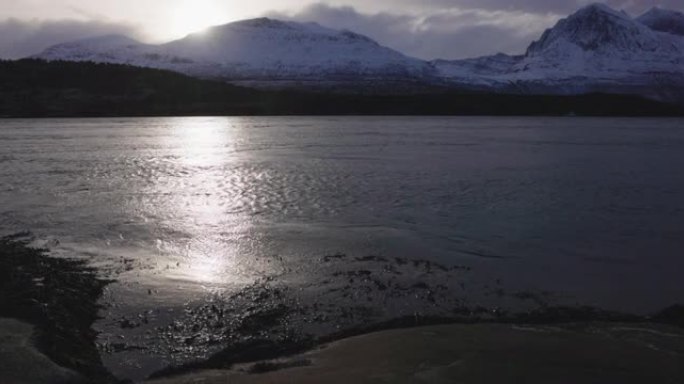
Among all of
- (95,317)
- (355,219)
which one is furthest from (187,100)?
(95,317)

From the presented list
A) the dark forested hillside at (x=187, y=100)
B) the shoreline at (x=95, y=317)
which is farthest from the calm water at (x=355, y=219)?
the dark forested hillside at (x=187, y=100)

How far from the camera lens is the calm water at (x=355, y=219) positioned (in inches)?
451

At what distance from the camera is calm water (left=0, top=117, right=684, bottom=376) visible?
37.6 ft

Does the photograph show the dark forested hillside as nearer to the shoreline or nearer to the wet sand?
the shoreline

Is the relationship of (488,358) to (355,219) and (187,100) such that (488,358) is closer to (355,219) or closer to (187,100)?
(355,219)

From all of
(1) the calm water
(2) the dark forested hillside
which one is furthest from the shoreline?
(2) the dark forested hillside

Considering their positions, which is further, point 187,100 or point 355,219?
point 187,100

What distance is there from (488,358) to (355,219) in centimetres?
897

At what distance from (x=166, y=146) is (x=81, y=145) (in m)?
5.09

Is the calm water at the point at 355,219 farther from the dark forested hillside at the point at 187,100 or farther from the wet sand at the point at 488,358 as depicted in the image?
the dark forested hillside at the point at 187,100

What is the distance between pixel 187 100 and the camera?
376ft

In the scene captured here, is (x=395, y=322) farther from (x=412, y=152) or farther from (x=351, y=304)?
(x=412, y=152)

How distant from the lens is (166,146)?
42.4 m

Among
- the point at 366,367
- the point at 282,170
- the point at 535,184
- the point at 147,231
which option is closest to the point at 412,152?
the point at 282,170
